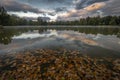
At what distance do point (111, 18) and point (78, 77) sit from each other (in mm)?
138022

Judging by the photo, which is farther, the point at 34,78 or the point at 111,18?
the point at 111,18

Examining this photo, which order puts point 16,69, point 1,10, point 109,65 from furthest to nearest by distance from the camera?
1. point 1,10
2. point 109,65
3. point 16,69

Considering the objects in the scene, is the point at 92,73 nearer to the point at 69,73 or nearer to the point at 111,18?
the point at 69,73

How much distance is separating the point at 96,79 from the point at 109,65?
311 cm

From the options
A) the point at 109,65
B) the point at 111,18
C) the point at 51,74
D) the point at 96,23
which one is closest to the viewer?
the point at 51,74

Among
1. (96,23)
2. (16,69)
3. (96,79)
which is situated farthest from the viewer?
(96,23)

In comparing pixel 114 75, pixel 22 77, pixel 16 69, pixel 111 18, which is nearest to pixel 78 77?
→ pixel 114 75

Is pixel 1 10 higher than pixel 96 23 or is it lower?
higher

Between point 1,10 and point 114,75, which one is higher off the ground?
point 1,10

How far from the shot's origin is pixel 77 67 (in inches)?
353

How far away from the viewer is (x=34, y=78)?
23.5 ft

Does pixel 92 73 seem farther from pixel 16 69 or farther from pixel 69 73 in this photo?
pixel 16 69

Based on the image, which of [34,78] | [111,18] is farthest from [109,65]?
[111,18]

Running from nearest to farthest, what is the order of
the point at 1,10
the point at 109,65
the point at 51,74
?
the point at 51,74
the point at 109,65
the point at 1,10
